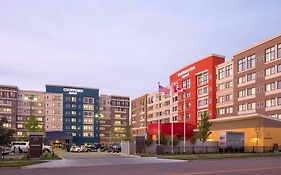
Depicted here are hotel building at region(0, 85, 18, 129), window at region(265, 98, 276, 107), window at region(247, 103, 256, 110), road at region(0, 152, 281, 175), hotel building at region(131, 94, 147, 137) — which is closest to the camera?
road at region(0, 152, 281, 175)

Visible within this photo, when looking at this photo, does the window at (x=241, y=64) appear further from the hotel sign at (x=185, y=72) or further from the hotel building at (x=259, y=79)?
the hotel sign at (x=185, y=72)

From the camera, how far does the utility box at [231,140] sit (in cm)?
6607

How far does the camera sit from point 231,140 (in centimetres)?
6688

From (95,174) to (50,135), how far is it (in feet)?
453

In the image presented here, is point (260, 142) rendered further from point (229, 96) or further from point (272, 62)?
point (229, 96)

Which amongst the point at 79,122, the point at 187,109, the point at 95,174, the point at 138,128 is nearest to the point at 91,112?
the point at 79,122

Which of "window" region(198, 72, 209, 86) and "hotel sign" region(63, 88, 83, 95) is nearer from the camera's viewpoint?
"window" region(198, 72, 209, 86)

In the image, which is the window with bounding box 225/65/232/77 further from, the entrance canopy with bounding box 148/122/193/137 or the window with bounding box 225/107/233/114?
the entrance canopy with bounding box 148/122/193/137

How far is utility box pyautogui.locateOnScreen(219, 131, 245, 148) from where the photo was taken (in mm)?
66075

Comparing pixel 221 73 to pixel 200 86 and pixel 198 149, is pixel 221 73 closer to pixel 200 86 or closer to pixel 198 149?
pixel 200 86

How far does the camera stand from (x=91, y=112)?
17875 centimetres

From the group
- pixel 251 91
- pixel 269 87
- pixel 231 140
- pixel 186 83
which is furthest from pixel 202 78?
pixel 231 140

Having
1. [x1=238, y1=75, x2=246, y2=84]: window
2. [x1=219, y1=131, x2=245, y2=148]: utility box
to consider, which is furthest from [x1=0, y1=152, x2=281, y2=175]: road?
[x1=238, y1=75, x2=246, y2=84]: window

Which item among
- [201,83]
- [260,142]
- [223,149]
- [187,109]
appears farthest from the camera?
[187,109]
